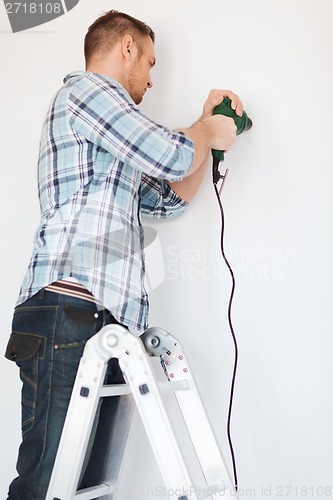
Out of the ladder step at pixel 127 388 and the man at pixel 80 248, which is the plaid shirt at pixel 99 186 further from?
the ladder step at pixel 127 388

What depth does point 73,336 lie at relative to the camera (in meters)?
1.29

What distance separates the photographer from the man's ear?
1.62 metres

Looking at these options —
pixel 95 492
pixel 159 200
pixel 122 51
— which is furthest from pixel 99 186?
pixel 95 492

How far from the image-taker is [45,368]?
1292 millimetres

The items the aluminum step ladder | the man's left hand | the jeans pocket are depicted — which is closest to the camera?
the aluminum step ladder

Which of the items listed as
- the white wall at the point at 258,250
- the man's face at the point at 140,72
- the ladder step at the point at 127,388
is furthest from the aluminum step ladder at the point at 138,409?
the man's face at the point at 140,72

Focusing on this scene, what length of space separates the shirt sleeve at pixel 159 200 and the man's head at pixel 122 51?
0.23 metres

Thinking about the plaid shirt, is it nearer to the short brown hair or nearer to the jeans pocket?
the jeans pocket

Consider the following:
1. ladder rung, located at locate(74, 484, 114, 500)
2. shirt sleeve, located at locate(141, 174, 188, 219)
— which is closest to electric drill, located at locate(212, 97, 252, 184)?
shirt sleeve, located at locate(141, 174, 188, 219)

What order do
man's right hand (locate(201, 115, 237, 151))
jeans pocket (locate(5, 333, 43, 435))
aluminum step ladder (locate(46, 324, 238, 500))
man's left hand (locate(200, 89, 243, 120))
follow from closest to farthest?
1. aluminum step ladder (locate(46, 324, 238, 500))
2. jeans pocket (locate(5, 333, 43, 435))
3. man's right hand (locate(201, 115, 237, 151))
4. man's left hand (locate(200, 89, 243, 120))

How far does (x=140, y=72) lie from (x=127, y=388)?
84 cm

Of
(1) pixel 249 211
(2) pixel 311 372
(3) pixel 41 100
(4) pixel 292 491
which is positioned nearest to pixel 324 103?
(1) pixel 249 211

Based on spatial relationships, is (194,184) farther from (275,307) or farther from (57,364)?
(57,364)

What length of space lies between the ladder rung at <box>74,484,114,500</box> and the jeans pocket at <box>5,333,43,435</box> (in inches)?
7.4
